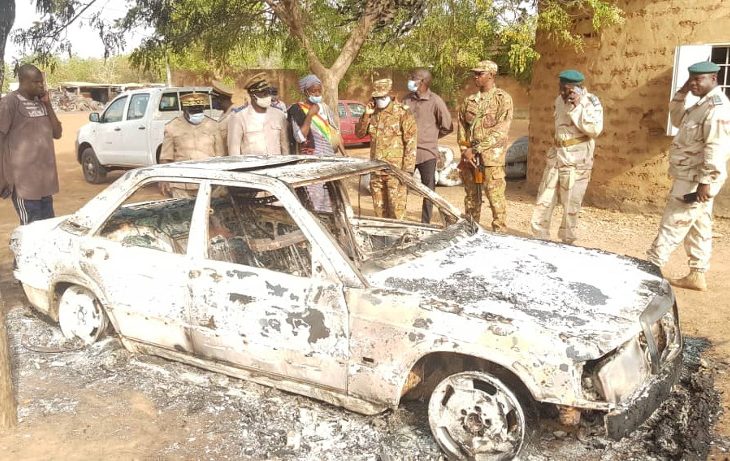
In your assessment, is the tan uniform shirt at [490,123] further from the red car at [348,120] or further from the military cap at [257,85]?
the red car at [348,120]

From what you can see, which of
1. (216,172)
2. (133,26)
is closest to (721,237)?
(216,172)

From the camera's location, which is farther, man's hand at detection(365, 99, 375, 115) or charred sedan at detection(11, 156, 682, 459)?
man's hand at detection(365, 99, 375, 115)

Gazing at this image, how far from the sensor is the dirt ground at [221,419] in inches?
122

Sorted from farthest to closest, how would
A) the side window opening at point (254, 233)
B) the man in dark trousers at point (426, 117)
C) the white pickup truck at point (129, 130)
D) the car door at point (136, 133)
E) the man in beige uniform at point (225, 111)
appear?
the car door at point (136, 133) → the white pickup truck at point (129, 130) → the man in dark trousers at point (426, 117) → the man in beige uniform at point (225, 111) → the side window opening at point (254, 233)

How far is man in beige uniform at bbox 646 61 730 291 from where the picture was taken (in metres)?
4.98

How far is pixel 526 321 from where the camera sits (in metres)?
2.73

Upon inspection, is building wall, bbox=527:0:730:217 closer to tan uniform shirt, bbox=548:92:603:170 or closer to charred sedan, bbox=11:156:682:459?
tan uniform shirt, bbox=548:92:603:170

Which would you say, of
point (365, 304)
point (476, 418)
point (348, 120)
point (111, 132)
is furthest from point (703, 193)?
point (348, 120)

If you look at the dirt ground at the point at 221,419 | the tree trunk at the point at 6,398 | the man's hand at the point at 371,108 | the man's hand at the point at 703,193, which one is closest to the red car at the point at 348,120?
the man's hand at the point at 371,108

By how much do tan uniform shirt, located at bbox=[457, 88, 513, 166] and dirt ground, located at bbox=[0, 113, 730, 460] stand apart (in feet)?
7.92

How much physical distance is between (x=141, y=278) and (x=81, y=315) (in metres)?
0.83

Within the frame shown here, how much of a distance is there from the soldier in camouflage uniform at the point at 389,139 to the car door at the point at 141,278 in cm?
276

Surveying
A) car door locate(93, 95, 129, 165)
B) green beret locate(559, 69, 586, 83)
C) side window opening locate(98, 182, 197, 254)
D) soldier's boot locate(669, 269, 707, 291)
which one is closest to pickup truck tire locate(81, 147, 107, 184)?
car door locate(93, 95, 129, 165)

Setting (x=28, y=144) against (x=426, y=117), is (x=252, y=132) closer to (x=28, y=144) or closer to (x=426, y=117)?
(x=28, y=144)
